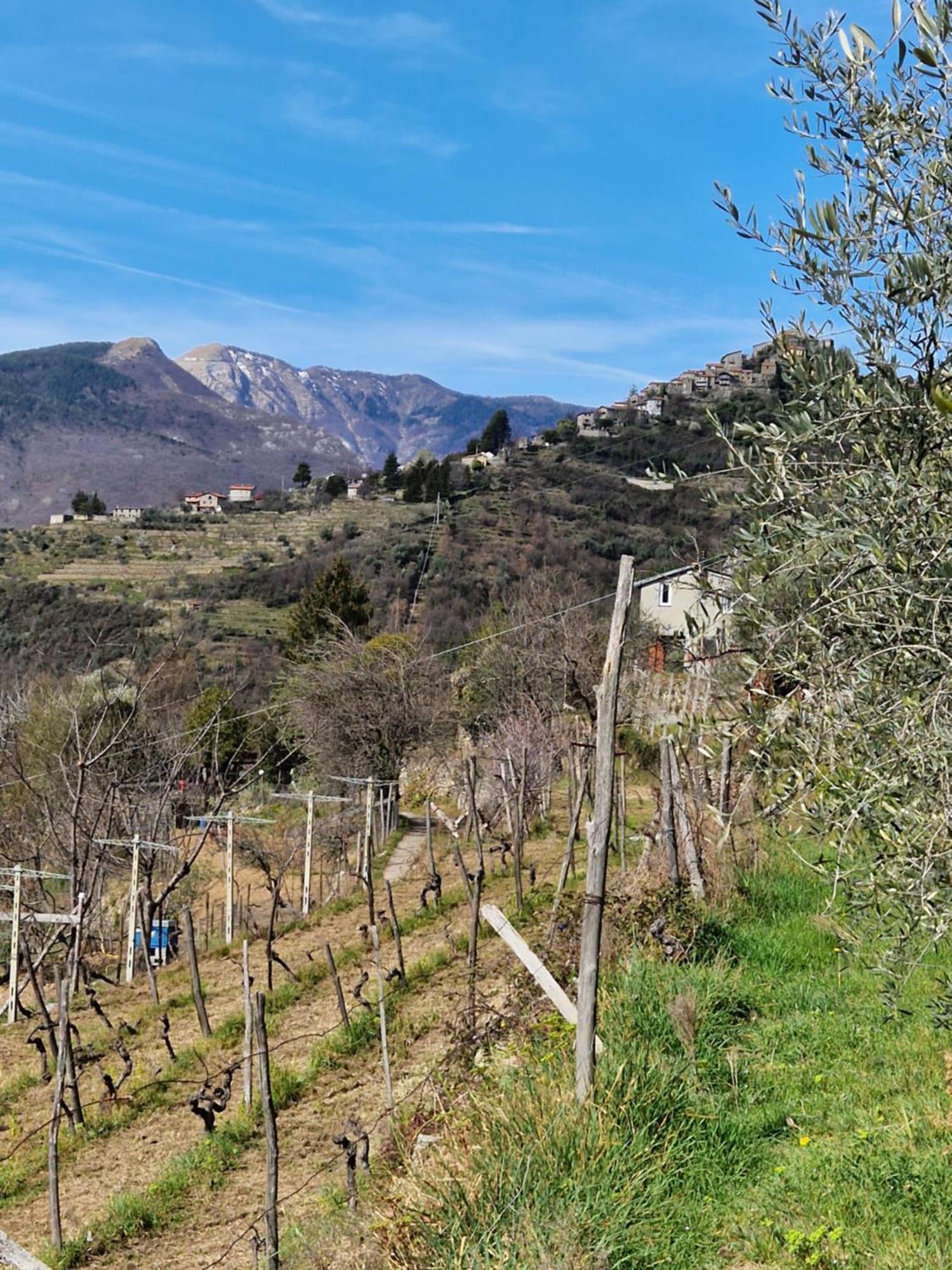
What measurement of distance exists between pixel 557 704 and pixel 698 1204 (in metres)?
20.8

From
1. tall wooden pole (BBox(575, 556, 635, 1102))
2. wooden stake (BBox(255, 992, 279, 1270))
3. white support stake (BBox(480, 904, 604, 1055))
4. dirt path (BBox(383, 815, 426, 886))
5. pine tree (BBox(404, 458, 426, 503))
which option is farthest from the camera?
pine tree (BBox(404, 458, 426, 503))

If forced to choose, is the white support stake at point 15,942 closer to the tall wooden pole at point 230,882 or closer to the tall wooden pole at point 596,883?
the tall wooden pole at point 230,882

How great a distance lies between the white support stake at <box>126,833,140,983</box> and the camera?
15.8 m

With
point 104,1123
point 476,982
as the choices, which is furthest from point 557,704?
point 104,1123

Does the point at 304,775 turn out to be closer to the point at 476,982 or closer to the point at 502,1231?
the point at 476,982

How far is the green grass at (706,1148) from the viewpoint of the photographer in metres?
4.95

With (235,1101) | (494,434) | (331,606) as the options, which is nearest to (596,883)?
(235,1101)

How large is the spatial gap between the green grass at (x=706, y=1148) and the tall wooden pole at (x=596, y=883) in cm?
21

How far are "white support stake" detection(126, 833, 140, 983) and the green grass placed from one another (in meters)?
9.52

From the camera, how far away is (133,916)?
661 inches

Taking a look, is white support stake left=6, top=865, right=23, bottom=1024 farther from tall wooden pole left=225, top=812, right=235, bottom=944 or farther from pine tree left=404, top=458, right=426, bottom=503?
pine tree left=404, top=458, right=426, bottom=503

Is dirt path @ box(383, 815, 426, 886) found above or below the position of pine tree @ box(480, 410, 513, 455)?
below

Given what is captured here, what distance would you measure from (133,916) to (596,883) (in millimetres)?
12738

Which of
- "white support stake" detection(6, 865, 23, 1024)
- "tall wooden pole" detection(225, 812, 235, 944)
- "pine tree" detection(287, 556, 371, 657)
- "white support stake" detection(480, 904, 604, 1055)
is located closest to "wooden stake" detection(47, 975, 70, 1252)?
"white support stake" detection(6, 865, 23, 1024)
